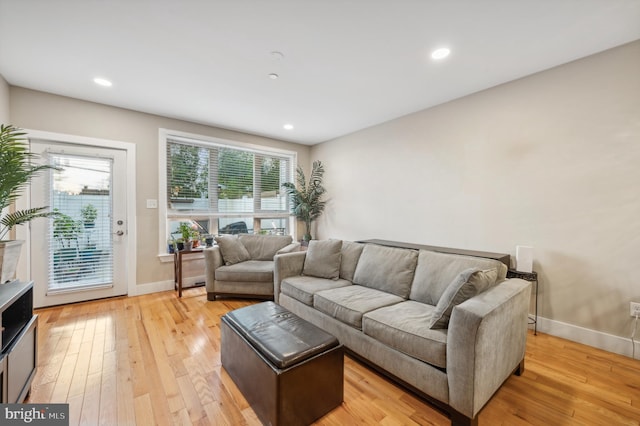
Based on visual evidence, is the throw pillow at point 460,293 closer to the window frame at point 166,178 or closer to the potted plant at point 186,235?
the potted plant at point 186,235

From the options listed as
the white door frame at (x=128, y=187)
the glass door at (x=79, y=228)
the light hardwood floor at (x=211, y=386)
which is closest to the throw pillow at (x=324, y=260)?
the light hardwood floor at (x=211, y=386)

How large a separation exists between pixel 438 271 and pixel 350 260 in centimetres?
101

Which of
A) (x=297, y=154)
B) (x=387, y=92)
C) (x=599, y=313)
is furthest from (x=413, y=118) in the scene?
(x=599, y=313)

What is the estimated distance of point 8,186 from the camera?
1762mm

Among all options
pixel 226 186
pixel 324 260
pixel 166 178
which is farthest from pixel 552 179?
pixel 166 178

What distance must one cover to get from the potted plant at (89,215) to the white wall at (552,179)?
418 centimetres

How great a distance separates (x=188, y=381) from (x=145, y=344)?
803mm

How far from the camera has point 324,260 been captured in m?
2.99

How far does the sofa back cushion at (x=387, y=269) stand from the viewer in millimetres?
2391

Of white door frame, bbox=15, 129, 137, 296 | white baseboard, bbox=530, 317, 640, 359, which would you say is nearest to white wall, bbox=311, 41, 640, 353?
white baseboard, bbox=530, 317, 640, 359

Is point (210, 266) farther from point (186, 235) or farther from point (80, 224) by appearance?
point (80, 224)

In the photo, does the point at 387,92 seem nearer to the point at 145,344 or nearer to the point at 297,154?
the point at 297,154

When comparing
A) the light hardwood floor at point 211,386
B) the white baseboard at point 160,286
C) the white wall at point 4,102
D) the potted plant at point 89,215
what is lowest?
the light hardwood floor at point 211,386

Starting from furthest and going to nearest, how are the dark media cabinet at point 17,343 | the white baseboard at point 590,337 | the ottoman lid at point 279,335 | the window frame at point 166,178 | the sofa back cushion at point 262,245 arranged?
the sofa back cushion at point 262,245
the window frame at point 166,178
the white baseboard at point 590,337
the ottoman lid at point 279,335
the dark media cabinet at point 17,343
